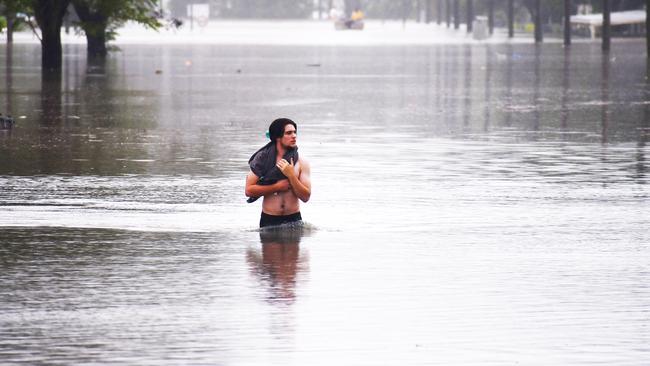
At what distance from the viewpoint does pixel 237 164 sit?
20.6 meters

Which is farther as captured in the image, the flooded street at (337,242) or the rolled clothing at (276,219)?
the rolled clothing at (276,219)

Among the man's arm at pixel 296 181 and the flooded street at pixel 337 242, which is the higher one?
the man's arm at pixel 296 181

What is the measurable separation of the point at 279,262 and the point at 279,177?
150 cm

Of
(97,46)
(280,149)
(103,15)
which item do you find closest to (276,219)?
(280,149)

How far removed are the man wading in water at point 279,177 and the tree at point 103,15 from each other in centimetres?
3648

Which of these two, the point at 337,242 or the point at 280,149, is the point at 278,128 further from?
the point at 337,242

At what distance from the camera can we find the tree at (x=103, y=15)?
52.6m

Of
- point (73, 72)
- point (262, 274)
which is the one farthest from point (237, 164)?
point (73, 72)

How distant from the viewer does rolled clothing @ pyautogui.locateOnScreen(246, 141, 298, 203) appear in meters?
13.7

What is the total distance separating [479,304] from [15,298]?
291cm

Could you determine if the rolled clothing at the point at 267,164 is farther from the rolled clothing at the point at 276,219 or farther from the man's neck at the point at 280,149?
the rolled clothing at the point at 276,219

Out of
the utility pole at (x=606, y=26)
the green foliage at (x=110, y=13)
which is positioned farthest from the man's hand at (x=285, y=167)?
the utility pole at (x=606, y=26)

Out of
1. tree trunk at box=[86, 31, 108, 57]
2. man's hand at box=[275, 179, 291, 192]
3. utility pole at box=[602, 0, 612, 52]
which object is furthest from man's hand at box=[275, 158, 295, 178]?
utility pole at box=[602, 0, 612, 52]

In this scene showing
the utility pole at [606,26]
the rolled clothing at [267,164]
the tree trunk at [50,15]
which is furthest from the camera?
the utility pole at [606,26]
